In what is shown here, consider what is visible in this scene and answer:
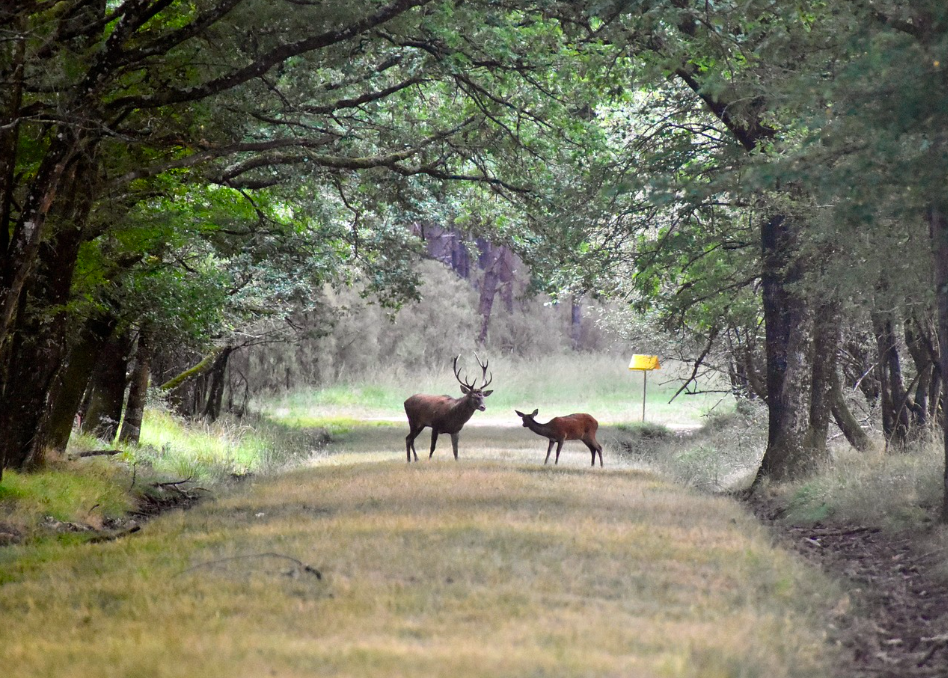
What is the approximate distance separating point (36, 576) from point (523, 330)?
6317 centimetres

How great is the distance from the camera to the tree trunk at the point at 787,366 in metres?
16.5

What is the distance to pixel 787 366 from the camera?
54.9 ft

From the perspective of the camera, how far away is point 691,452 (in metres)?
24.9

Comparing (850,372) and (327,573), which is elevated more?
(850,372)

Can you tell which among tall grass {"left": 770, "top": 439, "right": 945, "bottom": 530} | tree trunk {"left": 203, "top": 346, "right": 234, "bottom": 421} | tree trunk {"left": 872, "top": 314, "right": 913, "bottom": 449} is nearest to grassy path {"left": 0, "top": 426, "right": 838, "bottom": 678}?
tall grass {"left": 770, "top": 439, "right": 945, "bottom": 530}

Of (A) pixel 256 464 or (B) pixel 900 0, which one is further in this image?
(A) pixel 256 464

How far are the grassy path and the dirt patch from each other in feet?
1.05

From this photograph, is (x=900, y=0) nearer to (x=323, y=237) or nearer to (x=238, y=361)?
(x=323, y=237)

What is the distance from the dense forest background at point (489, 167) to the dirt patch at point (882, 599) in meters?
2.70

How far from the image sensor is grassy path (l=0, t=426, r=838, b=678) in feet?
19.3

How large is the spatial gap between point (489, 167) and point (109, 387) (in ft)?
27.0

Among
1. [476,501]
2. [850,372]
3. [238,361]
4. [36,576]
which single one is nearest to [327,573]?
[36,576]

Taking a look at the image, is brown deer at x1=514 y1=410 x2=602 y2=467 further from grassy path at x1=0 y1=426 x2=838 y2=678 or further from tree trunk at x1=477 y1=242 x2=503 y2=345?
tree trunk at x1=477 y1=242 x2=503 y2=345

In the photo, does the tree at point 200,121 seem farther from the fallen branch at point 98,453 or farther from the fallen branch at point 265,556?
the fallen branch at point 265,556
